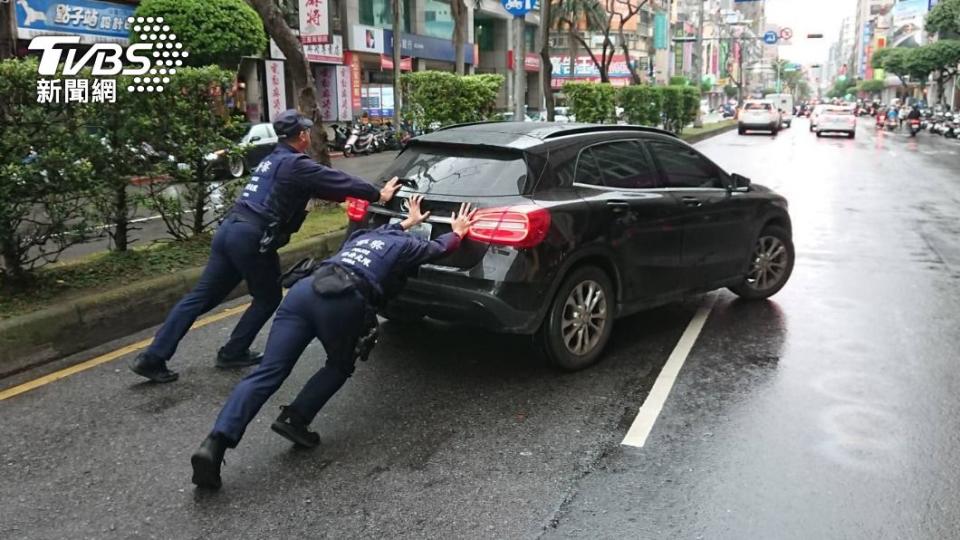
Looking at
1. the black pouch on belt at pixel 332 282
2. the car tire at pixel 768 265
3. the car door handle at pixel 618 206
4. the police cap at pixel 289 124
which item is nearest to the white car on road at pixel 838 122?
the car tire at pixel 768 265

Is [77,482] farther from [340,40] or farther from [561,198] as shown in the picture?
[340,40]

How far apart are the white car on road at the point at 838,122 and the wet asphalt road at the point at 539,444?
33.3 meters

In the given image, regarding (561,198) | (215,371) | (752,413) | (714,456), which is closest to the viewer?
(714,456)

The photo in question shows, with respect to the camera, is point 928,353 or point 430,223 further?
point 928,353

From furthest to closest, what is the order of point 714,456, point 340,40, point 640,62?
point 640,62, point 340,40, point 714,456

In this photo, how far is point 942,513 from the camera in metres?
3.57

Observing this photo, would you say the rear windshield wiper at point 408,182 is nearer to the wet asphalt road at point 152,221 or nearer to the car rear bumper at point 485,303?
the car rear bumper at point 485,303

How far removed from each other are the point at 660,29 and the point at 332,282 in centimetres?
8972

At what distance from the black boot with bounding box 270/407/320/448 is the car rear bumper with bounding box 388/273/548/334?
117 centimetres

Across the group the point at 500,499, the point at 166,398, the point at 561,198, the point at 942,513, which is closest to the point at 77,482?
the point at 166,398

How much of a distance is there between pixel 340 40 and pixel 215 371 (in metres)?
30.9

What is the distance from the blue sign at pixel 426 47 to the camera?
38406 mm

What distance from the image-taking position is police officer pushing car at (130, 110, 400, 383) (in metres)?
4.68

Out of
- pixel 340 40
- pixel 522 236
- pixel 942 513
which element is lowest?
pixel 942 513
